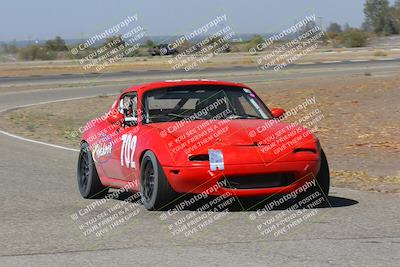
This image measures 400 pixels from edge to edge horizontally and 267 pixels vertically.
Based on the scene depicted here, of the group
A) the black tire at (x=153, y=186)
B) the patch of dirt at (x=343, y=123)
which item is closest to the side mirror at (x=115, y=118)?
the black tire at (x=153, y=186)

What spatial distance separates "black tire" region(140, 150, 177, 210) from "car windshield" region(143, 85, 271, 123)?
838 mm

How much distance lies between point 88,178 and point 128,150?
3.95ft

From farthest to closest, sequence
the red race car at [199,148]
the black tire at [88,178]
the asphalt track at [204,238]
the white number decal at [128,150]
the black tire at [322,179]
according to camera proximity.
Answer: the black tire at [88,178] < the white number decal at [128,150] < the black tire at [322,179] < the red race car at [199,148] < the asphalt track at [204,238]

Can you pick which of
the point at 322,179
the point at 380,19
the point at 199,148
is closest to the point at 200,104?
the point at 199,148

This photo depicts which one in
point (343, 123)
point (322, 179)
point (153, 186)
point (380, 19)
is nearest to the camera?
point (153, 186)

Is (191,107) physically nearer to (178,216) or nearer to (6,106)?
(178,216)

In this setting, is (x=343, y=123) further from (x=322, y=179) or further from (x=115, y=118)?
(x=115, y=118)

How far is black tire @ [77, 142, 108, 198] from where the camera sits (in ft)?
31.6

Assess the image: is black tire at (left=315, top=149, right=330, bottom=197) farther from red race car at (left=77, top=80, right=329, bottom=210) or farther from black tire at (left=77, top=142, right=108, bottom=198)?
black tire at (left=77, top=142, right=108, bottom=198)

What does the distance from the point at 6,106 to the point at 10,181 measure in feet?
64.2

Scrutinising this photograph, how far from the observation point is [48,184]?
10680 millimetres

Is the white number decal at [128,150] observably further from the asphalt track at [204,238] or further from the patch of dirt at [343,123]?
the patch of dirt at [343,123]

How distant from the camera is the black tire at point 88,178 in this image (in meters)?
9.62

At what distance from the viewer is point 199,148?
7.87m
